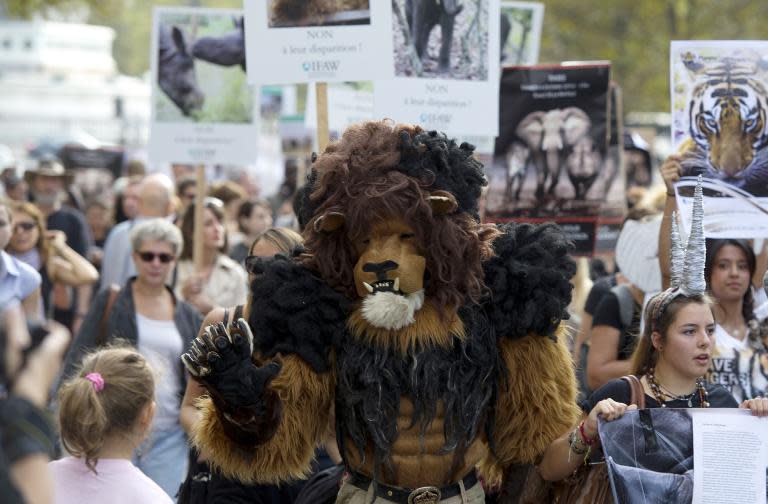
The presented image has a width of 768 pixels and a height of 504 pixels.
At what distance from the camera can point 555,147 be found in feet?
26.0

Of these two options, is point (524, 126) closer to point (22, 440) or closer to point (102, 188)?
point (22, 440)

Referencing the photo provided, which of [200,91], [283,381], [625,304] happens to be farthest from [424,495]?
[200,91]

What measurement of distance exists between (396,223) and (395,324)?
1.06ft

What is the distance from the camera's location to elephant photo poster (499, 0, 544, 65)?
9.22 m

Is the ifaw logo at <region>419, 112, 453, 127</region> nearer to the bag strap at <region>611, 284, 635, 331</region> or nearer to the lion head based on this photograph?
the bag strap at <region>611, 284, 635, 331</region>

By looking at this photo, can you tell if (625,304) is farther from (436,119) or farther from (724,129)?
(436,119)

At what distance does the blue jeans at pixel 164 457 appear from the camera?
6.49 meters

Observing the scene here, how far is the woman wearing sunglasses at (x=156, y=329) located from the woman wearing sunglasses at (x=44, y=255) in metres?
1.57

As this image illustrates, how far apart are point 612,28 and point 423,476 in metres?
25.5

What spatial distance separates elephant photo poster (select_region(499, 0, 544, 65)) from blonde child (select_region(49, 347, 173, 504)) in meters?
5.14

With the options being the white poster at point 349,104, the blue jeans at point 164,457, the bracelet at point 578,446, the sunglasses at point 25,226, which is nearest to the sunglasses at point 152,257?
the blue jeans at point 164,457

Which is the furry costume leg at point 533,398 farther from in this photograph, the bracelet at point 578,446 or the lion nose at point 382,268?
the lion nose at point 382,268

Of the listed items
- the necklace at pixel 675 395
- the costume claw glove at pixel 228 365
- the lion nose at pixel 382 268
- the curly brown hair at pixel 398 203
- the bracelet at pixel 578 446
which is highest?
the curly brown hair at pixel 398 203

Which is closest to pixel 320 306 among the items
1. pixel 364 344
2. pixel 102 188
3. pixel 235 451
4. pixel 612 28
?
pixel 364 344
